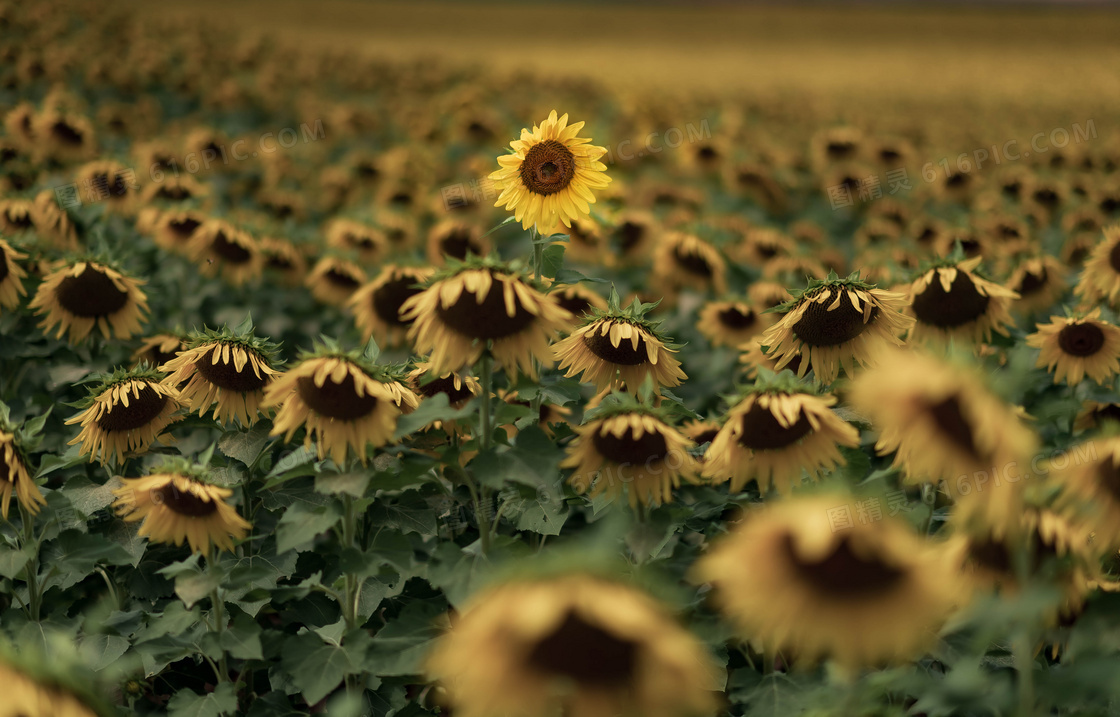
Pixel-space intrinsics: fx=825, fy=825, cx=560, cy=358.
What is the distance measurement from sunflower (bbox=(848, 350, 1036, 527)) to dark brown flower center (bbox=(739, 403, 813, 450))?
2.51 feet

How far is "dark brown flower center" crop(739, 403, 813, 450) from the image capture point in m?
2.61

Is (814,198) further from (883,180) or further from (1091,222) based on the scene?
(1091,222)

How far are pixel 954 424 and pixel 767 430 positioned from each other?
880mm

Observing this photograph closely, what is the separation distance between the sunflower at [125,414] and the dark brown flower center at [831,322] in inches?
94.2

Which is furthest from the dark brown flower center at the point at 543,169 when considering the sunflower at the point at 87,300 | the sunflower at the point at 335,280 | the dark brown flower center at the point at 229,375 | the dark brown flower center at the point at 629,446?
the sunflower at the point at 335,280

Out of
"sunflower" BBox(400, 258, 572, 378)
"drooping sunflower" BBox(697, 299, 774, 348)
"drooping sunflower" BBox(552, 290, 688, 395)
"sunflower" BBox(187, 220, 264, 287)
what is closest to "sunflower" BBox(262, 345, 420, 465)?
"sunflower" BBox(400, 258, 572, 378)

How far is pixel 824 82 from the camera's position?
22.8 metres

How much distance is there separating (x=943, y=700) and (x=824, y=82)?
2356 centimetres

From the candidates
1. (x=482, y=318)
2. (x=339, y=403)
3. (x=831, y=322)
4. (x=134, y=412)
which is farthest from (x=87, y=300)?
(x=831, y=322)

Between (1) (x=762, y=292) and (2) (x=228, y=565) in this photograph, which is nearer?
(2) (x=228, y=565)

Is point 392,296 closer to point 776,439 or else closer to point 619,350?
point 619,350

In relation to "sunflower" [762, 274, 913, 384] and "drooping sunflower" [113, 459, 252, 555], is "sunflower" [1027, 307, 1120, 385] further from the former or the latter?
"drooping sunflower" [113, 459, 252, 555]

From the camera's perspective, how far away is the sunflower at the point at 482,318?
2389 millimetres

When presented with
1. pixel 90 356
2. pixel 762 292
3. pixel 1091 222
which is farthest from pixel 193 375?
pixel 1091 222
